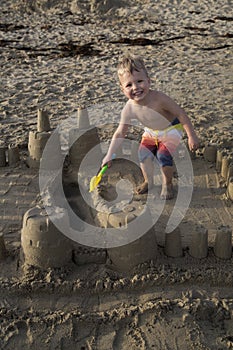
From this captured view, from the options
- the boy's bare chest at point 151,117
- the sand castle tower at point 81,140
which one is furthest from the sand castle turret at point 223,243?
the sand castle tower at point 81,140

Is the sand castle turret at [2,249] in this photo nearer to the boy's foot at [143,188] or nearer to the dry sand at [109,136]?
the dry sand at [109,136]

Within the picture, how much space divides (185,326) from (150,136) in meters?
1.47

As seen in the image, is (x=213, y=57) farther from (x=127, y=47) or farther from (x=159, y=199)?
(x=159, y=199)

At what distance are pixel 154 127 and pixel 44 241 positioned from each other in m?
1.18

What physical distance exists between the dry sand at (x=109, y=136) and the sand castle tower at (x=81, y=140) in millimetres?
337

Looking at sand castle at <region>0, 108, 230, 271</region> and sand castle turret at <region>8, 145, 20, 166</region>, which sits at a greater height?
sand castle turret at <region>8, 145, 20, 166</region>

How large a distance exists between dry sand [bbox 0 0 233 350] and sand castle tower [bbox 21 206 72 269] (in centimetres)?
6

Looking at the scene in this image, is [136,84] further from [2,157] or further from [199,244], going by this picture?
[2,157]

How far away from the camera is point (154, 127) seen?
3555 mm

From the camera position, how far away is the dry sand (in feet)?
8.54

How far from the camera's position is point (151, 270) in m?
2.87

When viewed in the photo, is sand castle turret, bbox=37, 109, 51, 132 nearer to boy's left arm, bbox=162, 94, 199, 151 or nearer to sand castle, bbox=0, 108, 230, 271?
boy's left arm, bbox=162, 94, 199, 151

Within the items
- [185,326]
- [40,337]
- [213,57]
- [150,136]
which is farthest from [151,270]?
[213,57]

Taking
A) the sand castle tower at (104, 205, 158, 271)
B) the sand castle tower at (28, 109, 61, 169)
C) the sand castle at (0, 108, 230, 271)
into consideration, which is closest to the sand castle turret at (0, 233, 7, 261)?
the sand castle at (0, 108, 230, 271)
